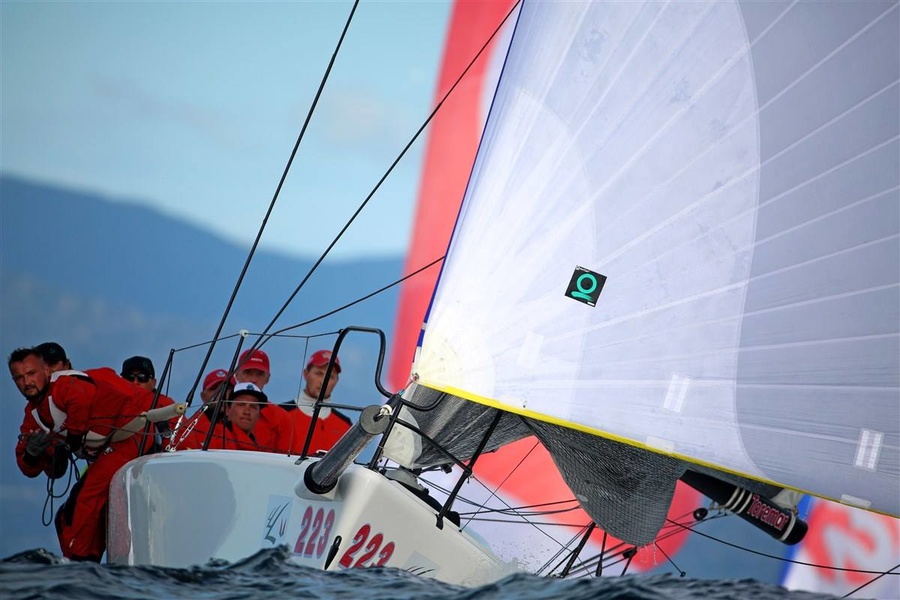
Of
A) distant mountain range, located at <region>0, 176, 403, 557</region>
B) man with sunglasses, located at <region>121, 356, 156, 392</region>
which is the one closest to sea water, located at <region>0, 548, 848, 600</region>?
man with sunglasses, located at <region>121, 356, 156, 392</region>

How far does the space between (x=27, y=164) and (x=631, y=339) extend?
15.2ft

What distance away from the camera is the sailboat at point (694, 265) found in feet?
6.18

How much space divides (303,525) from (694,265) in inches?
34.2

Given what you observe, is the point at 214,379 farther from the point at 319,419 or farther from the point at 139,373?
the point at 319,419

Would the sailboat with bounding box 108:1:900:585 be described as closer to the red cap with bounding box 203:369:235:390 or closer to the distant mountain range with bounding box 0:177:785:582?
the red cap with bounding box 203:369:235:390

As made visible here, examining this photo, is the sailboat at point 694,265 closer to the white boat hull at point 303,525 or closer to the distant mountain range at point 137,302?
the white boat hull at point 303,525

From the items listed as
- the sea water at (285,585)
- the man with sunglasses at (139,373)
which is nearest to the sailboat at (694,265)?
the sea water at (285,585)

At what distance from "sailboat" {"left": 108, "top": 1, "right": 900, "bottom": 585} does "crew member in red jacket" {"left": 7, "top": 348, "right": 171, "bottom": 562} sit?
3.42ft

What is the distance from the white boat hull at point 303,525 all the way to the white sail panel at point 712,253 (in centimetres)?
27

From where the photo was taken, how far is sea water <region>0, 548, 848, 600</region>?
148cm

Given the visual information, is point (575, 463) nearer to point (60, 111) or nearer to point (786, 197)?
point (786, 197)

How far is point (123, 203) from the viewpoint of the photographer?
574 cm

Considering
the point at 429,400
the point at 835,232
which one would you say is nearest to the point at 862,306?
the point at 835,232

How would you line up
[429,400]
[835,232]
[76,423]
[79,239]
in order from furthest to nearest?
[79,239]
[76,423]
[429,400]
[835,232]
